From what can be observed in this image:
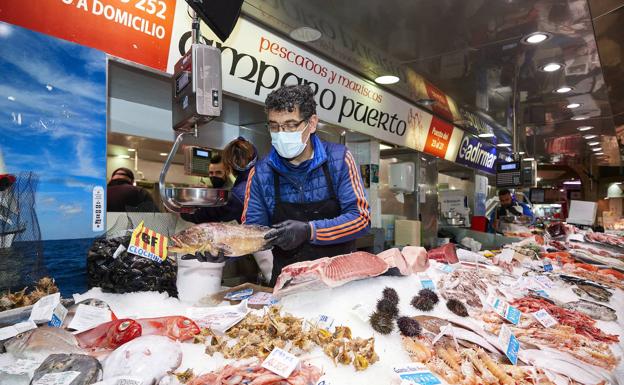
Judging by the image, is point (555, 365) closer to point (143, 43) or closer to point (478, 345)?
point (478, 345)

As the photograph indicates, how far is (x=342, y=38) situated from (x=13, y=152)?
3048mm

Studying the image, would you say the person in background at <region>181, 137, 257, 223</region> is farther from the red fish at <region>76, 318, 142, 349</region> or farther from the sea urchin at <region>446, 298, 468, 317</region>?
the sea urchin at <region>446, 298, 468, 317</region>

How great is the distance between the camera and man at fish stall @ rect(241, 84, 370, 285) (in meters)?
2.31

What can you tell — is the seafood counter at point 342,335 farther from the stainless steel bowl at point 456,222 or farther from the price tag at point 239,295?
the stainless steel bowl at point 456,222

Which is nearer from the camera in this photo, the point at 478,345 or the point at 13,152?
the point at 478,345

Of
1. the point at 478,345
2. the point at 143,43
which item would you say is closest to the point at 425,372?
the point at 478,345

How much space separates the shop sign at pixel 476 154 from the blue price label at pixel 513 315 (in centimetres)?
689

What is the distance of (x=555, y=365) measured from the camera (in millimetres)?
1193

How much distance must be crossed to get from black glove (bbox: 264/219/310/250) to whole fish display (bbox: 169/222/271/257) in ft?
0.26

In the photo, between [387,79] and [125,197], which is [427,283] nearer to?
[125,197]

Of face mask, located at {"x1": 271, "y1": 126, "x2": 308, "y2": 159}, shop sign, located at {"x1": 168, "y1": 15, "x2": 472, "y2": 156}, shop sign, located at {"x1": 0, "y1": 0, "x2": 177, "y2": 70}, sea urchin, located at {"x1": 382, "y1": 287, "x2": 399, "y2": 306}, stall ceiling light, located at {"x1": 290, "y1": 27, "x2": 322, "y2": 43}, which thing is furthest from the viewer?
stall ceiling light, located at {"x1": 290, "y1": 27, "x2": 322, "y2": 43}

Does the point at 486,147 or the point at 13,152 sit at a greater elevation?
the point at 486,147

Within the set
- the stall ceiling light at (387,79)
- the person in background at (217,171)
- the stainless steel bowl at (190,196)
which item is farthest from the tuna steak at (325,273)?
the stall ceiling light at (387,79)

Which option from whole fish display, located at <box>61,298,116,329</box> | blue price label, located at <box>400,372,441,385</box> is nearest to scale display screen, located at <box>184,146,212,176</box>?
whole fish display, located at <box>61,298,116,329</box>
